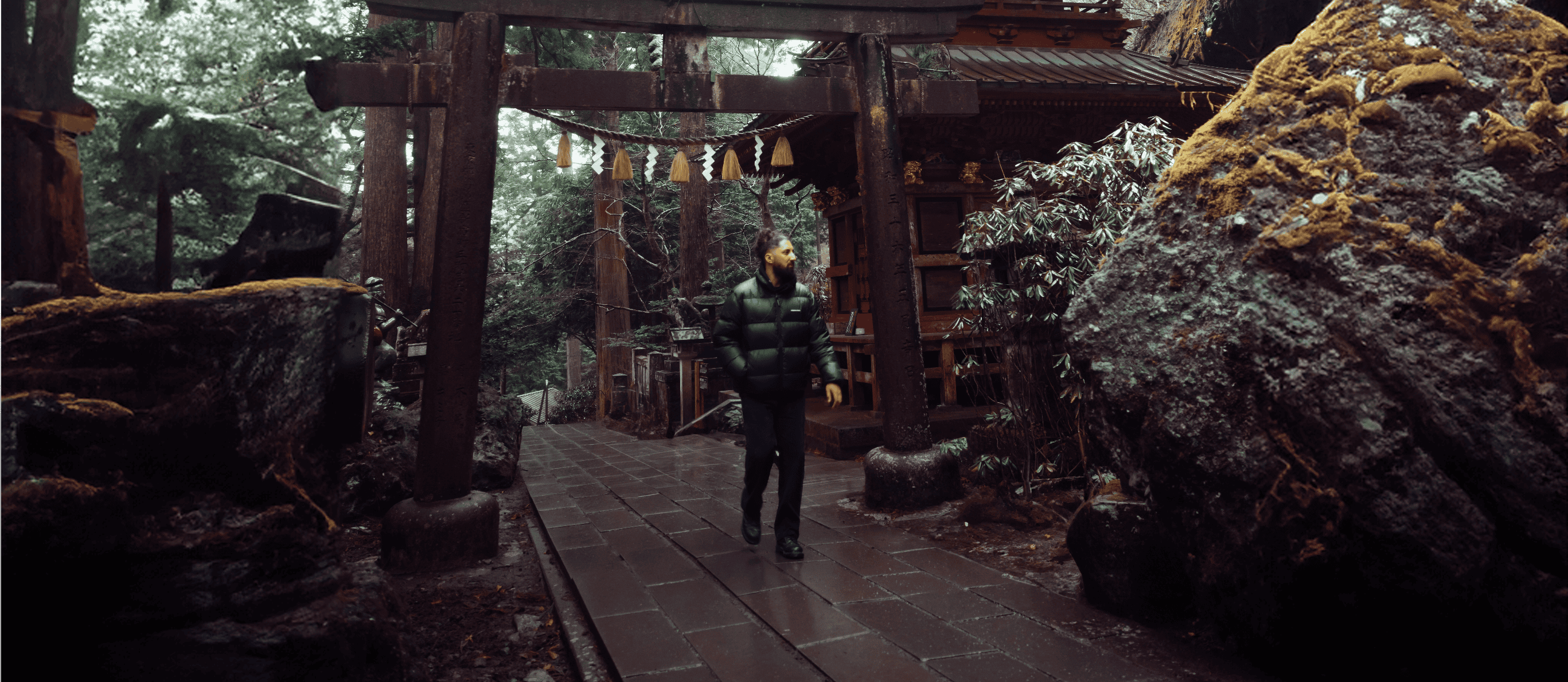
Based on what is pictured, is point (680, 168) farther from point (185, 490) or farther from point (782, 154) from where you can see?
point (185, 490)

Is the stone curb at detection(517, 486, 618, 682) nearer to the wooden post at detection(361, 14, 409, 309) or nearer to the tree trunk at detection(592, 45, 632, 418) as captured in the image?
the wooden post at detection(361, 14, 409, 309)

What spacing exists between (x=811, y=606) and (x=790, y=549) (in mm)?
796

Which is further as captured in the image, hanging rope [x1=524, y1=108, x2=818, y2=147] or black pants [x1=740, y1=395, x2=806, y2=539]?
hanging rope [x1=524, y1=108, x2=818, y2=147]

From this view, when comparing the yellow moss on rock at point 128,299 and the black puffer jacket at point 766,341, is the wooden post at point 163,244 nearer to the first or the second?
the yellow moss on rock at point 128,299

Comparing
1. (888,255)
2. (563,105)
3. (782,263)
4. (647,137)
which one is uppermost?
(647,137)

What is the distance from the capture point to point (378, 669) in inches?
88.0

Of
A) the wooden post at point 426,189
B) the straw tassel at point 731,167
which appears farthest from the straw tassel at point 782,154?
the wooden post at point 426,189

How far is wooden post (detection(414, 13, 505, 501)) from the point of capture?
4.59 m

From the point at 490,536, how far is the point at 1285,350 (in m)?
4.14

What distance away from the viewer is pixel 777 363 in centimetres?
430

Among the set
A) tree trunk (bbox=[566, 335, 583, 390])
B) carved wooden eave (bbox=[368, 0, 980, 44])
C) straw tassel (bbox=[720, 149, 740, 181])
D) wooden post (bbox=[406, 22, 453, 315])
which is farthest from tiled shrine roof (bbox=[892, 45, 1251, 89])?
tree trunk (bbox=[566, 335, 583, 390])

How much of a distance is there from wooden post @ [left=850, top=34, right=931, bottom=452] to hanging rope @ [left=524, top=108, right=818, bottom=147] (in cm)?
156

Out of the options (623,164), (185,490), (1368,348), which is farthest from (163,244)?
(623,164)

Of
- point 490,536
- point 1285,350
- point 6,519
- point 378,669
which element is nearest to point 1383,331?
point 1285,350
